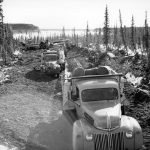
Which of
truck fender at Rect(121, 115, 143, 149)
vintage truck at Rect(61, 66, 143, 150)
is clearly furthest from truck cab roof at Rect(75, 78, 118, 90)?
truck fender at Rect(121, 115, 143, 149)

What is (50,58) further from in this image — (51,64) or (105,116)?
(105,116)

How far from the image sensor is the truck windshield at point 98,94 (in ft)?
33.2

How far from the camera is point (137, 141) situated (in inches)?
362

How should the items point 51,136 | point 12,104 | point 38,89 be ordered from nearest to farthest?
point 51,136 → point 12,104 → point 38,89

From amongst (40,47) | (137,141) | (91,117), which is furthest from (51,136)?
(40,47)

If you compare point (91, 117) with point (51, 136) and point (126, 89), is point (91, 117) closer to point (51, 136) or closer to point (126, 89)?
point (51, 136)

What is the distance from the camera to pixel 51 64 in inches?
1025

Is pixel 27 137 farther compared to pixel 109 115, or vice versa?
pixel 27 137

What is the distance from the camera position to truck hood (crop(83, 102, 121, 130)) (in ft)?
28.8

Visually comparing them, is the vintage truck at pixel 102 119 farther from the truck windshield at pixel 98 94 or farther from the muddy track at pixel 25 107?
the muddy track at pixel 25 107

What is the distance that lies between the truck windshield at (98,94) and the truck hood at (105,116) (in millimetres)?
561

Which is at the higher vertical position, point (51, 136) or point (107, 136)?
point (107, 136)

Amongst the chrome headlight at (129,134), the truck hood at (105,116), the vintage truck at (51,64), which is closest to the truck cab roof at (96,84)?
the truck hood at (105,116)

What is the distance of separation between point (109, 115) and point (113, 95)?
1.57 meters
